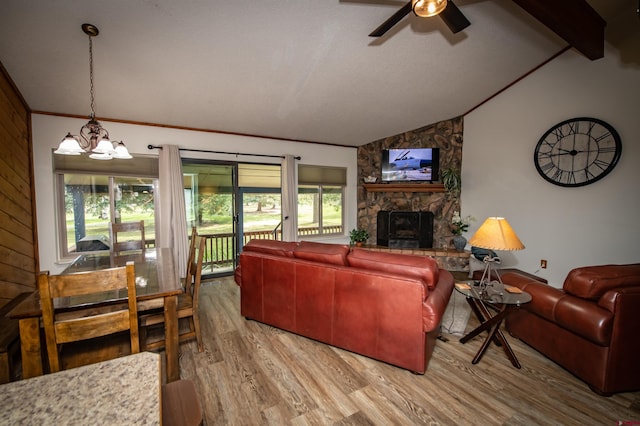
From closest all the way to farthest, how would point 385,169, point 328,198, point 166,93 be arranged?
1. point 166,93
2. point 385,169
3. point 328,198

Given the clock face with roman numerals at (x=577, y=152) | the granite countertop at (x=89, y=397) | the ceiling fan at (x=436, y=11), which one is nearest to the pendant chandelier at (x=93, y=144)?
the granite countertop at (x=89, y=397)

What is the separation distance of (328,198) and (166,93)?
3712 millimetres

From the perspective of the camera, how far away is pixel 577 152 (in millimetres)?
3602

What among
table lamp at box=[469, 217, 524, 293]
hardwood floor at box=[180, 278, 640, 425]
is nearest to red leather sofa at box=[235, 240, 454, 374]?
hardwood floor at box=[180, 278, 640, 425]

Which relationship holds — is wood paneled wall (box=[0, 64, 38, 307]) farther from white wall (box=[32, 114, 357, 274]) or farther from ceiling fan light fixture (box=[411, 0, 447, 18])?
ceiling fan light fixture (box=[411, 0, 447, 18])

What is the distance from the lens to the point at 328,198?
20.3 feet

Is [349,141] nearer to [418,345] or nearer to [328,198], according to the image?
[328,198]

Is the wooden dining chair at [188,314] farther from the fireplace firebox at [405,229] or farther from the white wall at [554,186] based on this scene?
the white wall at [554,186]

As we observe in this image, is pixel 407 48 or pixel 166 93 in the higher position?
pixel 407 48

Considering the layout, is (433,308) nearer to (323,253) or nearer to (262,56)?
(323,253)

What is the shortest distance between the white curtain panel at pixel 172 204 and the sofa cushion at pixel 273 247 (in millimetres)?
1913

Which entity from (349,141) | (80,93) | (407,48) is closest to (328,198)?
(349,141)

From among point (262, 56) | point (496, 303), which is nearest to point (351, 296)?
point (496, 303)

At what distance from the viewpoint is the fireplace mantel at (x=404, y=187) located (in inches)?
209
